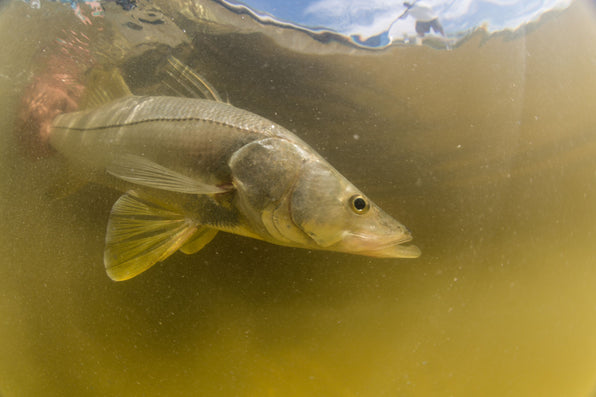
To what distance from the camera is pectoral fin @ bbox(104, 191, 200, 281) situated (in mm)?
1396

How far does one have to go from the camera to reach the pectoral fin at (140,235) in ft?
4.58

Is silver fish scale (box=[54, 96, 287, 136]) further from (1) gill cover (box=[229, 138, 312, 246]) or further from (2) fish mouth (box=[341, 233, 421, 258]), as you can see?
(2) fish mouth (box=[341, 233, 421, 258])

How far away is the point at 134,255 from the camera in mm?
1417

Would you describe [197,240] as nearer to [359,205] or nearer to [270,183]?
[270,183]

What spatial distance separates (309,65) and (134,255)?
147 centimetres

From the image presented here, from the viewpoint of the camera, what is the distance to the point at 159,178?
1.28 meters

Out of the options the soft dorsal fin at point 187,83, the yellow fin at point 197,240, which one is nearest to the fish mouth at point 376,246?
the yellow fin at point 197,240

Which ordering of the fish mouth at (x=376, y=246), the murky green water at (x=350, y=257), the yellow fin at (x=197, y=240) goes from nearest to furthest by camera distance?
the fish mouth at (x=376, y=246)
the yellow fin at (x=197, y=240)
the murky green water at (x=350, y=257)

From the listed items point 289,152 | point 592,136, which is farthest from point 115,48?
point 592,136

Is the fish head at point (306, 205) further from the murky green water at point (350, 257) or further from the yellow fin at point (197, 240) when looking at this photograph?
the murky green water at point (350, 257)

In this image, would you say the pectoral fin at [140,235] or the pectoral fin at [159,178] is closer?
the pectoral fin at [159,178]

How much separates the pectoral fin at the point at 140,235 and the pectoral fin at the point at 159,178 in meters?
0.20

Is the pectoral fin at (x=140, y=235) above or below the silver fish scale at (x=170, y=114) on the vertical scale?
below

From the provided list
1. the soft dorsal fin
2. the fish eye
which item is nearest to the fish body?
the fish eye
